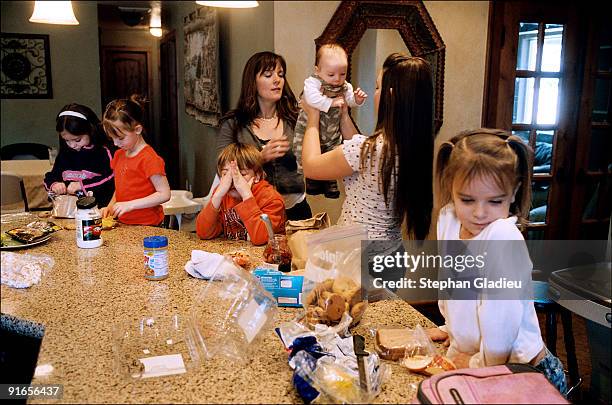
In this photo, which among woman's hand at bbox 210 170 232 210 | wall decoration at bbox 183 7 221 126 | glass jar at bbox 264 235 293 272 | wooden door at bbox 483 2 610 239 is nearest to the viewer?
glass jar at bbox 264 235 293 272

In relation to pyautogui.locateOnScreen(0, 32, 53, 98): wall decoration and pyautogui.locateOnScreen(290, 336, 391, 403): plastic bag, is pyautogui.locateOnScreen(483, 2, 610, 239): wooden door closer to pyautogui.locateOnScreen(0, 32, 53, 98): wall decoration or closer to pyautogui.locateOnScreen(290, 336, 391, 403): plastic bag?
pyautogui.locateOnScreen(290, 336, 391, 403): plastic bag

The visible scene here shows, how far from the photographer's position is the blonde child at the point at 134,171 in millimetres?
2230

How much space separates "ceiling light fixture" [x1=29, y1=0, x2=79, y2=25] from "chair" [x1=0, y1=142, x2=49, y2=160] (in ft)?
10.1

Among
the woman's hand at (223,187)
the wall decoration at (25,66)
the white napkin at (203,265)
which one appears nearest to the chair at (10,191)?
the white napkin at (203,265)

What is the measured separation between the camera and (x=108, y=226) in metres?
2.15

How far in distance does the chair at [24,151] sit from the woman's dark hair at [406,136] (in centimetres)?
444

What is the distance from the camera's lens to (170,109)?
22.8 ft

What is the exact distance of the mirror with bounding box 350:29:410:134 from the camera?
9.99 ft

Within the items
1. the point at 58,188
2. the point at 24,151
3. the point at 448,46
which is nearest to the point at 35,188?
the point at 58,188

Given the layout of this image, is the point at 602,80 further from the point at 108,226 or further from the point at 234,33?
the point at 108,226

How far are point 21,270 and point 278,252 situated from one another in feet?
2.35

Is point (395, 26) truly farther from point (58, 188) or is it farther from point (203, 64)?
point (58, 188)

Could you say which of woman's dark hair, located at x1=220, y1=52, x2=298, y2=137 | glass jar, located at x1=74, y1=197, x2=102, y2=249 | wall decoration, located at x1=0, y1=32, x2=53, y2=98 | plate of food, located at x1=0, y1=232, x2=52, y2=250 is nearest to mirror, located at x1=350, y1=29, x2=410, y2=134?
woman's dark hair, located at x1=220, y1=52, x2=298, y2=137

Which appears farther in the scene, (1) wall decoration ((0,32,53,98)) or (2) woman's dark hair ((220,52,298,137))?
(1) wall decoration ((0,32,53,98))
